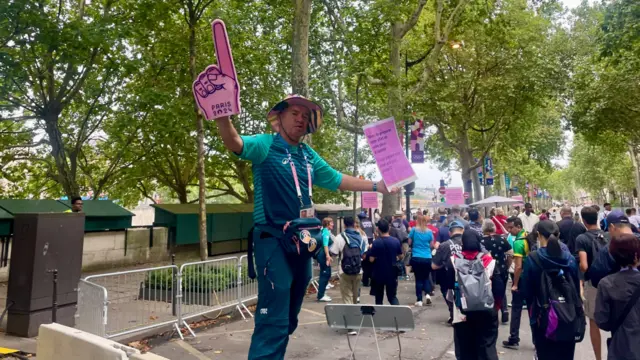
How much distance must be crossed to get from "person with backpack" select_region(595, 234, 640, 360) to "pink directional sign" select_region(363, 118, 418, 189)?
71.1 inches

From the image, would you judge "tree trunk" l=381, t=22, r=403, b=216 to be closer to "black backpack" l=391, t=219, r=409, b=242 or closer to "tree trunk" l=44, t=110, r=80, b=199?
"black backpack" l=391, t=219, r=409, b=242

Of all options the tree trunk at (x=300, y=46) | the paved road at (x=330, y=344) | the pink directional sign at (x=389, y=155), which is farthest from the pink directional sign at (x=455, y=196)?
the pink directional sign at (x=389, y=155)

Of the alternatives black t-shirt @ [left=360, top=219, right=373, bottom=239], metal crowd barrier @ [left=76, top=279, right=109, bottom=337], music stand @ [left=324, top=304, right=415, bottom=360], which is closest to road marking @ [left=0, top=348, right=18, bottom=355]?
metal crowd barrier @ [left=76, top=279, right=109, bottom=337]

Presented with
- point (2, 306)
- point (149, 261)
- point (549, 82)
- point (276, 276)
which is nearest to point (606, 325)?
point (276, 276)

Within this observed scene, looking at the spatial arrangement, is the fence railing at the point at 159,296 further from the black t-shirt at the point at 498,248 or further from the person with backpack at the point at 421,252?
the black t-shirt at the point at 498,248

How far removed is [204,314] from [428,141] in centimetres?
3080

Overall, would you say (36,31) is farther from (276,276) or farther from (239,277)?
(276,276)

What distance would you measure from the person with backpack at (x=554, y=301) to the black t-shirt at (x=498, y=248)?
3129mm

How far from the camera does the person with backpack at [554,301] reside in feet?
13.5

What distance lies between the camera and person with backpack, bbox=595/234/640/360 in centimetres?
336

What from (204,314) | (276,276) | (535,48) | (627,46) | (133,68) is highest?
(535,48)

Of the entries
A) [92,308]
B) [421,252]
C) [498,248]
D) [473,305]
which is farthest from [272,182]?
[421,252]

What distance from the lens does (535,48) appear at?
24.0 m

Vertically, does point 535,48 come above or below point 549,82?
above
